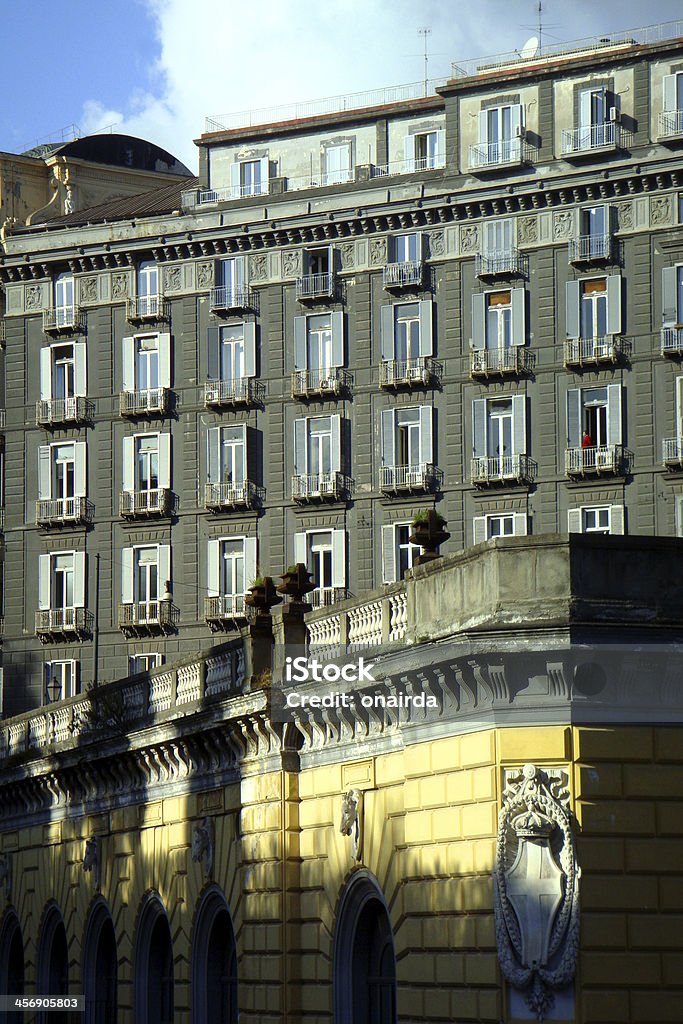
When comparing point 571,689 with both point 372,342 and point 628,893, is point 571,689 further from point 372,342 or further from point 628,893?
point 372,342

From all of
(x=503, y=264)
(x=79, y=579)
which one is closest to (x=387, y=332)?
(x=503, y=264)

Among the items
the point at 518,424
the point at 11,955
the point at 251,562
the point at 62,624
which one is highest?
the point at 518,424

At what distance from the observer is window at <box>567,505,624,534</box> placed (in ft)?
212

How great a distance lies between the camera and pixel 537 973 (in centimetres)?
2608

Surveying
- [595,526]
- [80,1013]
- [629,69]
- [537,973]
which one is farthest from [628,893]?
[629,69]

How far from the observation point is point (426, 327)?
68438 millimetres

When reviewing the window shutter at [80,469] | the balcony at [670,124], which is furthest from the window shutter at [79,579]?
the balcony at [670,124]

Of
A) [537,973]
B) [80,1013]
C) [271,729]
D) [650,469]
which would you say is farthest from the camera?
[650,469]

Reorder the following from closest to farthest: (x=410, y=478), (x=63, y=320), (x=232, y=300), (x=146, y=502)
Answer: (x=410, y=478), (x=232, y=300), (x=146, y=502), (x=63, y=320)

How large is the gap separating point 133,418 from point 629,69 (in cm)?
2011

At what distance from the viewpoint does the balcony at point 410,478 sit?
6762 cm

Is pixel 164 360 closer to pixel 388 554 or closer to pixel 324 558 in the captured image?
pixel 324 558

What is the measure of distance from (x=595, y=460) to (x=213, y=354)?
1406 centimetres

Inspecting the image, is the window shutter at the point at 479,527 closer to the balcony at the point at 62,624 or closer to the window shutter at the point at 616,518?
the window shutter at the point at 616,518
